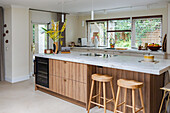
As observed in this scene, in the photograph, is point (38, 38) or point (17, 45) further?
point (38, 38)

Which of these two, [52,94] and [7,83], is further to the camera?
[7,83]

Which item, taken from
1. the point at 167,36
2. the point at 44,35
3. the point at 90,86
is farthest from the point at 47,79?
the point at 167,36

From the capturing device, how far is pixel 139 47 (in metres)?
5.73

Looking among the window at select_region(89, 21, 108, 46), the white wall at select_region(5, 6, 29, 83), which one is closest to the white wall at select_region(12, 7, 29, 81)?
the white wall at select_region(5, 6, 29, 83)

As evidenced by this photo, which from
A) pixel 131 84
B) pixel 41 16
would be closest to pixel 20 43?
pixel 41 16

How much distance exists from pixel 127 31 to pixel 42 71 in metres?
3.54

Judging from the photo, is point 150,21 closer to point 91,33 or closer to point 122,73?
point 91,33

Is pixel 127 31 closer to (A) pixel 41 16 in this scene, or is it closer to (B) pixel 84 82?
(A) pixel 41 16

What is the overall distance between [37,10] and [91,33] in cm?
245

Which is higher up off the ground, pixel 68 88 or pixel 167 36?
pixel 167 36

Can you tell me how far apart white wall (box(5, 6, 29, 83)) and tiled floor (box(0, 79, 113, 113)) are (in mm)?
763

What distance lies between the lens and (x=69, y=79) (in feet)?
12.4

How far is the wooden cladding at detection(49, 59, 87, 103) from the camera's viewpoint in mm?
3477

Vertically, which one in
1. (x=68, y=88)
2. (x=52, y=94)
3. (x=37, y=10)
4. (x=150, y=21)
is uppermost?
(x=37, y=10)
